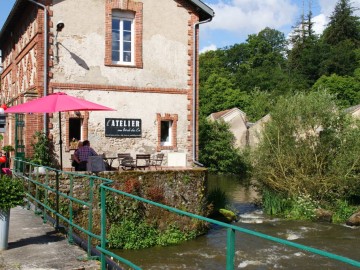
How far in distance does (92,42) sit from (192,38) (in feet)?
13.7

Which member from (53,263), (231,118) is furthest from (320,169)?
(231,118)

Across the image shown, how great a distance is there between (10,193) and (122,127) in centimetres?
1092

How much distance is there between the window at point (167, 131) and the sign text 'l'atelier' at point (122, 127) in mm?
910

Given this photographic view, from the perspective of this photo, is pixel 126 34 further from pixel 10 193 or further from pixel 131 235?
pixel 10 193

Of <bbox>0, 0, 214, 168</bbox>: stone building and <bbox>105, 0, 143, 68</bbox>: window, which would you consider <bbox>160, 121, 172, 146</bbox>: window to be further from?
<bbox>105, 0, 143, 68</bbox>: window

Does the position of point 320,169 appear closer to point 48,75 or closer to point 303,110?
point 303,110

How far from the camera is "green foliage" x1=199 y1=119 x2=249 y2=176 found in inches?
1341

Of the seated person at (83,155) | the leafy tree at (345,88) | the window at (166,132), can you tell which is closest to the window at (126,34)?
the window at (166,132)

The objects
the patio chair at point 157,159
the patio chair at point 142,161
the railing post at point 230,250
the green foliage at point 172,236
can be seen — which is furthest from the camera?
the patio chair at point 157,159

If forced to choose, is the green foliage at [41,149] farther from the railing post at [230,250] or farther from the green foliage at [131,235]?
the railing post at [230,250]

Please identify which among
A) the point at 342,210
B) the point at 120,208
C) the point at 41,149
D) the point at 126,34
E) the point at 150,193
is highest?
the point at 126,34

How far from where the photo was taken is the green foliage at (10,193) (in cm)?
665

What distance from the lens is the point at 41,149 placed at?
51.5 feet

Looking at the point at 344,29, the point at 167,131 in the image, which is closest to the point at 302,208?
the point at 167,131
